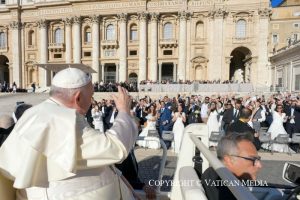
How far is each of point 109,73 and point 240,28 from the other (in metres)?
20.4

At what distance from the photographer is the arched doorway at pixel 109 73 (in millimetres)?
45906

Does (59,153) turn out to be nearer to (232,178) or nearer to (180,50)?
(232,178)

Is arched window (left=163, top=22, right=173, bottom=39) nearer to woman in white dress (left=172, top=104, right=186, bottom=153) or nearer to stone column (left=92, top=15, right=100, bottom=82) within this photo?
stone column (left=92, top=15, right=100, bottom=82)

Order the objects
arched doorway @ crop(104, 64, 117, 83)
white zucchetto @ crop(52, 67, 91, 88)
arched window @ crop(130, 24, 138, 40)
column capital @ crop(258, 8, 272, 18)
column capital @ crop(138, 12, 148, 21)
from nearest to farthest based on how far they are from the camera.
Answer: white zucchetto @ crop(52, 67, 91, 88) → column capital @ crop(258, 8, 272, 18) → column capital @ crop(138, 12, 148, 21) → arched window @ crop(130, 24, 138, 40) → arched doorway @ crop(104, 64, 117, 83)

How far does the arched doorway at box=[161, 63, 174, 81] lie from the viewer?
44.4m

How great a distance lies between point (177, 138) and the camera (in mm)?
9844

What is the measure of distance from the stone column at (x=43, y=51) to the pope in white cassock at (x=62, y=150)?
47.2 meters

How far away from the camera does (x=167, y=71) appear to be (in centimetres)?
4494

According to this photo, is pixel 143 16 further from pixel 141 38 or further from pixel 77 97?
pixel 77 97

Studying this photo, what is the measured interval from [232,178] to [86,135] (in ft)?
2.98

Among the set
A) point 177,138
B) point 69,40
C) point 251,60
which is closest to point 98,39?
point 69,40

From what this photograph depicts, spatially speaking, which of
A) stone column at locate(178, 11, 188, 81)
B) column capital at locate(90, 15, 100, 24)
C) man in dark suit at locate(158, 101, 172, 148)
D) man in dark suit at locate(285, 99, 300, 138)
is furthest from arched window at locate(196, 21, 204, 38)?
man in dark suit at locate(285, 99, 300, 138)

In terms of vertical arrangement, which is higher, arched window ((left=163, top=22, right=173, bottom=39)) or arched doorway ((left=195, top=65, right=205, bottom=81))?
arched window ((left=163, top=22, right=173, bottom=39))

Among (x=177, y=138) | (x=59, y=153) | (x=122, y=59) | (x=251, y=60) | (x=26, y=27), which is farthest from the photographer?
(x=26, y=27)
